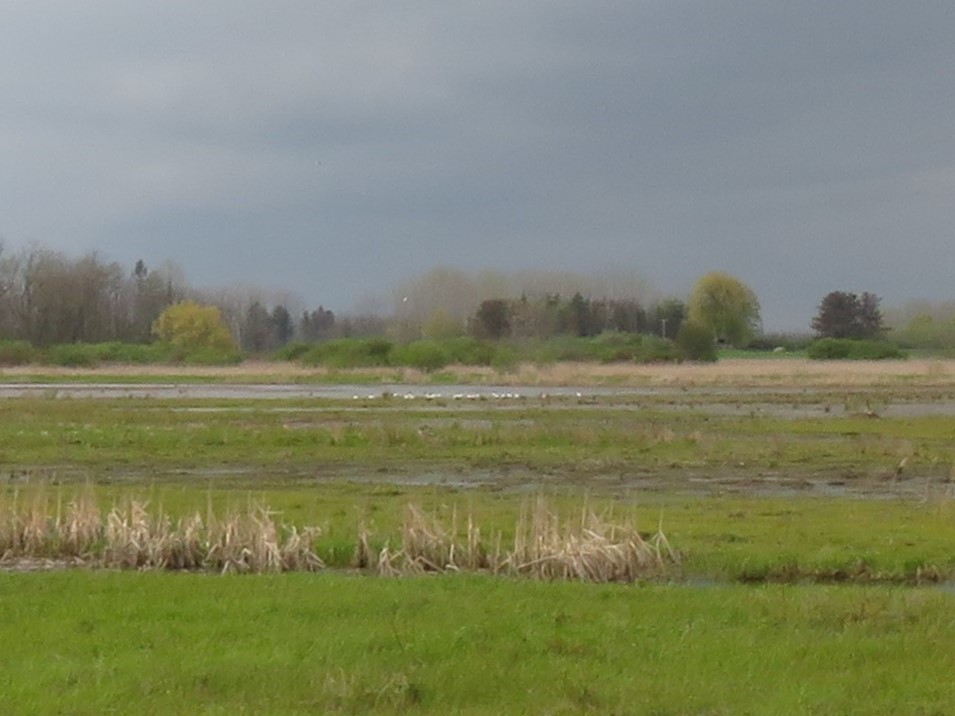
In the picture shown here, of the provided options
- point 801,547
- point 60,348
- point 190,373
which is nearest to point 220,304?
point 60,348

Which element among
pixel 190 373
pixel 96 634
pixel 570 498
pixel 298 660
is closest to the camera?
pixel 298 660

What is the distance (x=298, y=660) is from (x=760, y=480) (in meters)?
22.0

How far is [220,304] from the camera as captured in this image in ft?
570

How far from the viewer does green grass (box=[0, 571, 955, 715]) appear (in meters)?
10.5

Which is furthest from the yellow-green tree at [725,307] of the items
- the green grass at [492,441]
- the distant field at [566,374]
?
the green grass at [492,441]

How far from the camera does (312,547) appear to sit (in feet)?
61.8

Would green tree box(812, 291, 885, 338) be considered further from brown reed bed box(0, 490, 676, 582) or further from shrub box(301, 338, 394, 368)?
brown reed bed box(0, 490, 676, 582)

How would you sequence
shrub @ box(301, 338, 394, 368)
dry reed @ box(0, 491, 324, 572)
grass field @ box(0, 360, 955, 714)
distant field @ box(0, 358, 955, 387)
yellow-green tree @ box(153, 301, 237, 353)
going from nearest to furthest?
1. grass field @ box(0, 360, 955, 714)
2. dry reed @ box(0, 491, 324, 572)
3. distant field @ box(0, 358, 955, 387)
4. shrub @ box(301, 338, 394, 368)
5. yellow-green tree @ box(153, 301, 237, 353)

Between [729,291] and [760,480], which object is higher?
[729,291]

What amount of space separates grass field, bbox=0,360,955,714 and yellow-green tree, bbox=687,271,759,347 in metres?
122

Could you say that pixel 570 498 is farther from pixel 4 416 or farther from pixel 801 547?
pixel 4 416

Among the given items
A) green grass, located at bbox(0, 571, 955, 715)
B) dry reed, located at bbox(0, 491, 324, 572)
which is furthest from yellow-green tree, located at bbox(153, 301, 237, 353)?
green grass, located at bbox(0, 571, 955, 715)

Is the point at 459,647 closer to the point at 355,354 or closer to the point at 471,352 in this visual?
the point at 471,352

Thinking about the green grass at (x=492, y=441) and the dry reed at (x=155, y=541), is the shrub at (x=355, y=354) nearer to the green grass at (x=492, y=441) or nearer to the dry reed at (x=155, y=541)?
the green grass at (x=492, y=441)
